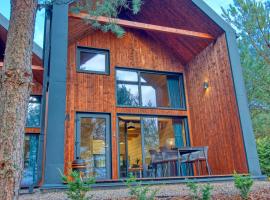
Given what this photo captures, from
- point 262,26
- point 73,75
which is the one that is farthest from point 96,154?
point 262,26

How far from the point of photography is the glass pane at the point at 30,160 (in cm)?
879

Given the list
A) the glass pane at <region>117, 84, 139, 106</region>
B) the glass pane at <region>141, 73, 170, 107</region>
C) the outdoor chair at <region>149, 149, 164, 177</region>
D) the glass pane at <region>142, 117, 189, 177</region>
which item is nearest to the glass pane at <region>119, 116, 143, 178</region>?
the glass pane at <region>142, 117, 189, 177</region>

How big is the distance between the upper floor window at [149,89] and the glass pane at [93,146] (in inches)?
43.4

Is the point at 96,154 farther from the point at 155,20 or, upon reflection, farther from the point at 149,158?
the point at 155,20

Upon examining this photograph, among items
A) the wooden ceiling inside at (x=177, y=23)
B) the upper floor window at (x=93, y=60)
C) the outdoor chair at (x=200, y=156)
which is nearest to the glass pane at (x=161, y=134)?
the outdoor chair at (x=200, y=156)

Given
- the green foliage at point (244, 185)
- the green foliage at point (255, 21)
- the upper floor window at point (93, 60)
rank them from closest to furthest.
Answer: the green foliage at point (244, 185)
the green foliage at point (255, 21)
the upper floor window at point (93, 60)

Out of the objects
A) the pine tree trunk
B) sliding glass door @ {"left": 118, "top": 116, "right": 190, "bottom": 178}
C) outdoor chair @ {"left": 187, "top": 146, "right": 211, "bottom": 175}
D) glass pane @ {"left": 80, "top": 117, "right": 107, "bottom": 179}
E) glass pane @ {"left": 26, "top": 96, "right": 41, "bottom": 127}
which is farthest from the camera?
glass pane @ {"left": 26, "top": 96, "right": 41, "bottom": 127}

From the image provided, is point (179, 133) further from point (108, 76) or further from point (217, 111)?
point (108, 76)

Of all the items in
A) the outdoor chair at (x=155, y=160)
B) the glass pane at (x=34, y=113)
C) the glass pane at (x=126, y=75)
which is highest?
the glass pane at (x=126, y=75)

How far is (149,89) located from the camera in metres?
9.28

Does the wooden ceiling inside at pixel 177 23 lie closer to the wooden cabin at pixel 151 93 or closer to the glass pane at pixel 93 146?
the wooden cabin at pixel 151 93

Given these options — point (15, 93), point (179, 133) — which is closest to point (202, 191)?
point (15, 93)

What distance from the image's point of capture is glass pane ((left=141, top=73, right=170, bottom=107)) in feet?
29.9

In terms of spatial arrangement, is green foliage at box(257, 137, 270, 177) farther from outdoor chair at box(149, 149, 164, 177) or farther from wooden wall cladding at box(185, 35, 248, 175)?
outdoor chair at box(149, 149, 164, 177)
